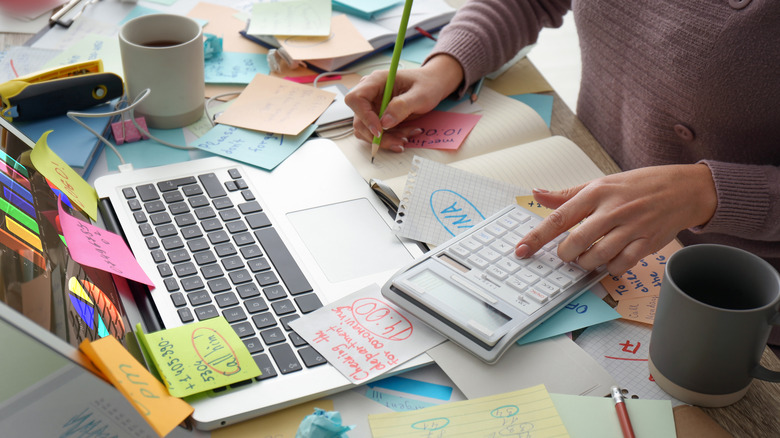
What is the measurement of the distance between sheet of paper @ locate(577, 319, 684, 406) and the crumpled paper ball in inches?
10.3

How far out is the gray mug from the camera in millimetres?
560

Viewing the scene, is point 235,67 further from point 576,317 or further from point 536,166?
point 576,317

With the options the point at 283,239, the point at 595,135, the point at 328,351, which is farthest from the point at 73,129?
the point at 595,135

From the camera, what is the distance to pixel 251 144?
3.03ft

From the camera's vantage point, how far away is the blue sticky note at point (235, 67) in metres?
1.06

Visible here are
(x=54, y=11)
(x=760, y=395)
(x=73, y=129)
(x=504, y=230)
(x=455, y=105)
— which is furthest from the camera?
(x=54, y=11)

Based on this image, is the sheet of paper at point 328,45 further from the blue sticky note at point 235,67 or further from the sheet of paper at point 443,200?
the sheet of paper at point 443,200

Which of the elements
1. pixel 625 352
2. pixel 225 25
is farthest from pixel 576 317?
pixel 225 25

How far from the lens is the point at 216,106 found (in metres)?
1.02

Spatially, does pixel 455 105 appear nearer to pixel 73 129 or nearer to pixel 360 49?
pixel 360 49

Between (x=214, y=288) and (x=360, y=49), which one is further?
(x=360, y=49)

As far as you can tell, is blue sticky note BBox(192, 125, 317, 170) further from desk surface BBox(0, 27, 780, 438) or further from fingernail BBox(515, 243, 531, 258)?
desk surface BBox(0, 27, 780, 438)

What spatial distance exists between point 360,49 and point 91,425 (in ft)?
2.52

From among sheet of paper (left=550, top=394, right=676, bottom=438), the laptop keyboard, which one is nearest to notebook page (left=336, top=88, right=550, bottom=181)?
the laptop keyboard
